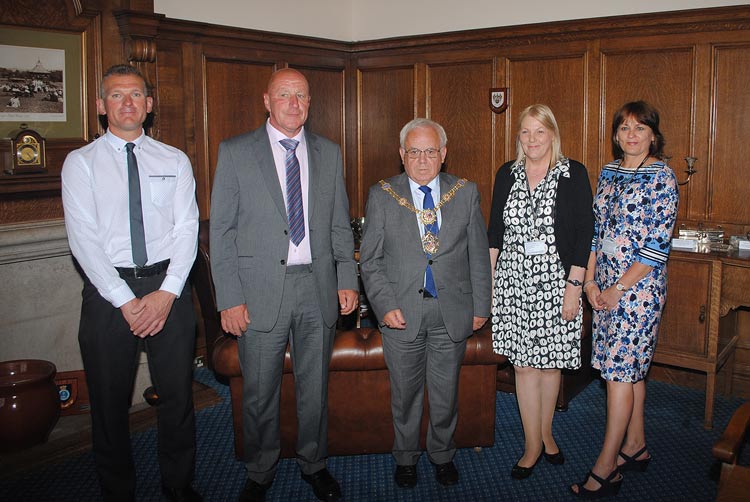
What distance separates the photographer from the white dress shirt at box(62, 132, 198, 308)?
8.85 ft

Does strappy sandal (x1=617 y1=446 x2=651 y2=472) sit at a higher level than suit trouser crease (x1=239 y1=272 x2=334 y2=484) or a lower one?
lower

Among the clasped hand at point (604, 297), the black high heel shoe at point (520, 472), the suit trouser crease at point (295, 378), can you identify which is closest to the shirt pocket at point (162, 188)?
the suit trouser crease at point (295, 378)

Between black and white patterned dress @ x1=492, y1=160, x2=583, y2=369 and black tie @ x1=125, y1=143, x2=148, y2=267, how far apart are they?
1.59 m

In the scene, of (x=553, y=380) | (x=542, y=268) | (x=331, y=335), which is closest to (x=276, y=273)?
(x=331, y=335)

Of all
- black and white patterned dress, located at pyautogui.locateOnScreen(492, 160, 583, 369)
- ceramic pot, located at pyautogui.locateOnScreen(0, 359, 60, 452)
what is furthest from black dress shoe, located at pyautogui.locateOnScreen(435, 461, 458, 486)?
ceramic pot, located at pyautogui.locateOnScreen(0, 359, 60, 452)

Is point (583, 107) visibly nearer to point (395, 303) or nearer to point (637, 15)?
point (637, 15)

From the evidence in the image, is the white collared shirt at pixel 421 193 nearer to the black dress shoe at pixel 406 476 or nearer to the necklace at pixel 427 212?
the necklace at pixel 427 212

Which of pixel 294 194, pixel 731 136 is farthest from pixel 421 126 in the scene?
pixel 731 136

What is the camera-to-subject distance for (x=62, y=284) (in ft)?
13.4

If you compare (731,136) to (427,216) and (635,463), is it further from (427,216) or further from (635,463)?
(427,216)

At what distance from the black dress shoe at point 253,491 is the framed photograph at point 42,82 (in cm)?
224

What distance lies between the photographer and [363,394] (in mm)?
3434

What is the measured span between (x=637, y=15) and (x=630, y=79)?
0.40m

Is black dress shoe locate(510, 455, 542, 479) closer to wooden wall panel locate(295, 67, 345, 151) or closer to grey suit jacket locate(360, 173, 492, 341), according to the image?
grey suit jacket locate(360, 173, 492, 341)
